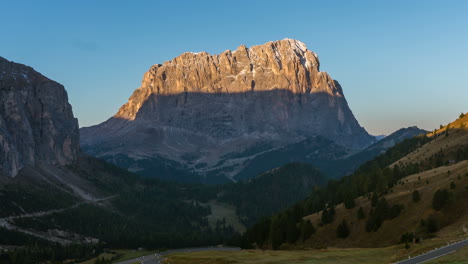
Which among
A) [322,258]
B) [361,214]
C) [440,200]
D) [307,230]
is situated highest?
[440,200]

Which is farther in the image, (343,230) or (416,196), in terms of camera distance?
(343,230)

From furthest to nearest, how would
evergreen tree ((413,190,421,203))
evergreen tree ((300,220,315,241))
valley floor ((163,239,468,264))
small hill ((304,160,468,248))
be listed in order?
evergreen tree ((300,220,315,241)) < evergreen tree ((413,190,421,203)) < small hill ((304,160,468,248)) < valley floor ((163,239,468,264))

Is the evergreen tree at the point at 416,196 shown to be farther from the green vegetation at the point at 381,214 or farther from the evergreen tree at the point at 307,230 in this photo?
the evergreen tree at the point at 307,230

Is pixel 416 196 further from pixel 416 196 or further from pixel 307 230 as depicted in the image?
pixel 307 230

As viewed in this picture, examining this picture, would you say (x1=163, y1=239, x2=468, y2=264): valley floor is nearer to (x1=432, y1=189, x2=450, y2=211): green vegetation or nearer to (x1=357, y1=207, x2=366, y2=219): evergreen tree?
(x1=432, y1=189, x2=450, y2=211): green vegetation

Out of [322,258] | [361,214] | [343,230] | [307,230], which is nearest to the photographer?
[322,258]

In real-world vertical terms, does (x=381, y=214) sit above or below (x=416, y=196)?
below

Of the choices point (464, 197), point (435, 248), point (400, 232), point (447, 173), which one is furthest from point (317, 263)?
point (447, 173)

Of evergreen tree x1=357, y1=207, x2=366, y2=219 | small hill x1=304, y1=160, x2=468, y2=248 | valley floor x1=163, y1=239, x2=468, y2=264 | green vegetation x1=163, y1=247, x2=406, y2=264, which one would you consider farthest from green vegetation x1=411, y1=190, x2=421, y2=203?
valley floor x1=163, y1=239, x2=468, y2=264

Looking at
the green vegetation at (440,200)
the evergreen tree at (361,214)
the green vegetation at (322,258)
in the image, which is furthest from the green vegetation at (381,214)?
the green vegetation at (322,258)

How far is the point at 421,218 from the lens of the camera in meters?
133

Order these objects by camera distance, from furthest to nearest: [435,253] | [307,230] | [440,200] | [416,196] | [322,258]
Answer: [307,230]
[416,196]
[440,200]
[322,258]
[435,253]

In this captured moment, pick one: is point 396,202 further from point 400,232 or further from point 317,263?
point 317,263

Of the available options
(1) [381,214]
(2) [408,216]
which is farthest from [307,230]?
(2) [408,216]
